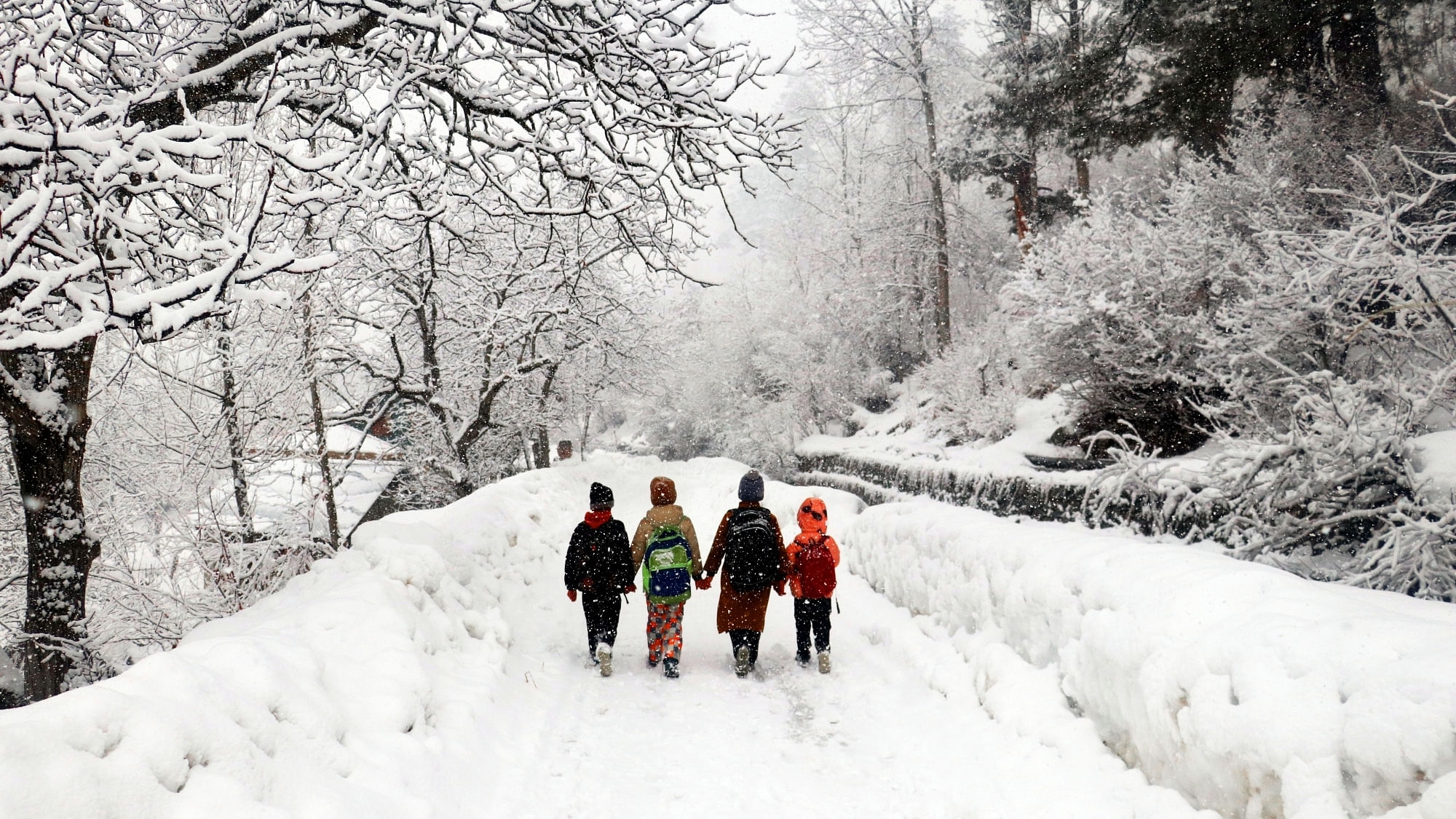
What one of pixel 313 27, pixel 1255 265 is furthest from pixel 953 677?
pixel 1255 265

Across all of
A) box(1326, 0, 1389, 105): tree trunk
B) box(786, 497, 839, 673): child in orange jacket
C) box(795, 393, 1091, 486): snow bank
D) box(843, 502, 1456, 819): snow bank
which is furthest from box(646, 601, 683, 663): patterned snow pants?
box(1326, 0, 1389, 105): tree trunk

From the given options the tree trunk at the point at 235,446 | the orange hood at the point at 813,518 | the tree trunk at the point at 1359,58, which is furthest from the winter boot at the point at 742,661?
the tree trunk at the point at 1359,58

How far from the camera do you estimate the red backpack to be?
581 centimetres

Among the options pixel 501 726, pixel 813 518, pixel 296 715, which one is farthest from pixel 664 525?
pixel 296 715

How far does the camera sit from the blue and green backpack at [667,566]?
18.7 ft

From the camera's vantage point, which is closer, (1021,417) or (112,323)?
(112,323)

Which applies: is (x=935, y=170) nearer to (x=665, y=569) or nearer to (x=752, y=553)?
(x=752, y=553)

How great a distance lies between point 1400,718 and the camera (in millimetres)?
2115

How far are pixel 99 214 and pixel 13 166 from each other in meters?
0.47

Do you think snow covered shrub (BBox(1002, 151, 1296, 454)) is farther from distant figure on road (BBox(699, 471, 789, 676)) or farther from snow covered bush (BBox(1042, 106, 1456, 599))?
distant figure on road (BBox(699, 471, 789, 676))

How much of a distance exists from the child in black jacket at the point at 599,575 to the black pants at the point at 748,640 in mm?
917

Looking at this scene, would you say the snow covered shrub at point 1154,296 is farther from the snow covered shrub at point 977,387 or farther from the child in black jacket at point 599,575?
the child in black jacket at point 599,575

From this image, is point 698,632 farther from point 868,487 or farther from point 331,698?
point 868,487

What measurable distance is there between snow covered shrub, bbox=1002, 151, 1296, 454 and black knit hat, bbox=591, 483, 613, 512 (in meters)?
6.88
